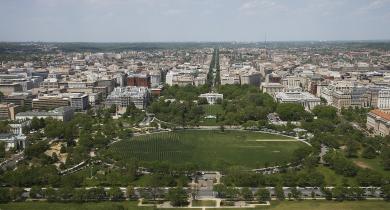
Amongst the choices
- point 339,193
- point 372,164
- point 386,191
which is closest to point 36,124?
point 339,193

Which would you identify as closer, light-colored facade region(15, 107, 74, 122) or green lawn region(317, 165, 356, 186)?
green lawn region(317, 165, 356, 186)

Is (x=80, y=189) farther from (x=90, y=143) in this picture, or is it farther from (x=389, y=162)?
(x=389, y=162)

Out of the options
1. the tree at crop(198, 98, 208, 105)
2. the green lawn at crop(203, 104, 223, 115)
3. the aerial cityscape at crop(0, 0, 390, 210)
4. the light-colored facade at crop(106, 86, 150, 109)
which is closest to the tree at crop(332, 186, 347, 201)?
the aerial cityscape at crop(0, 0, 390, 210)

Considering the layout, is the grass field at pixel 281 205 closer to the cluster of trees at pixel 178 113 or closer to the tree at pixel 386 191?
the tree at pixel 386 191

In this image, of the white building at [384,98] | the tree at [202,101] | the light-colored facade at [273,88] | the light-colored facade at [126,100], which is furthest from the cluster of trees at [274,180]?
the light-colored facade at [273,88]

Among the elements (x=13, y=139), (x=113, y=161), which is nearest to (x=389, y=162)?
(x=113, y=161)

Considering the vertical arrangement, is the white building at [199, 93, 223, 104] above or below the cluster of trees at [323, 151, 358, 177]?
above

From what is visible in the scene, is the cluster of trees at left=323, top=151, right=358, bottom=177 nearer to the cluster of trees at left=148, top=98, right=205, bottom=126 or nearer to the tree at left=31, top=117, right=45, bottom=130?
the cluster of trees at left=148, top=98, right=205, bottom=126
